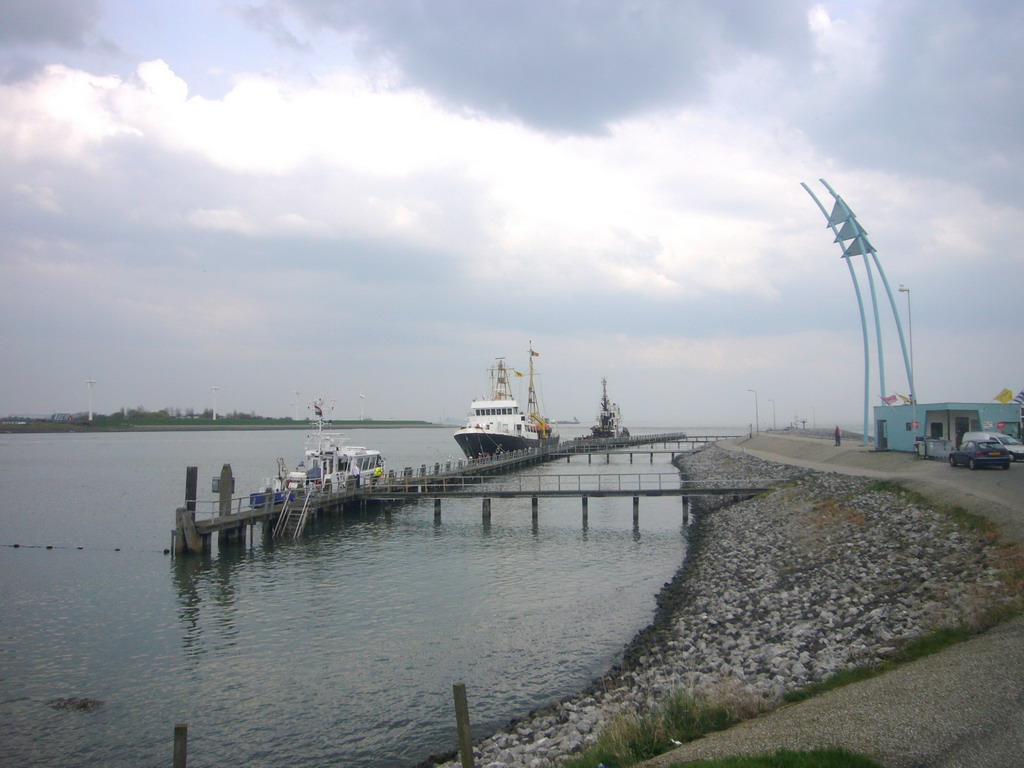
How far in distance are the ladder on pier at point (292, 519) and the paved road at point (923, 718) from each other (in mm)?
25350

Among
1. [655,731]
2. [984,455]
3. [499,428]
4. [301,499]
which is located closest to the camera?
[655,731]

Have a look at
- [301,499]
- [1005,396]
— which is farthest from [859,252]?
[301,499]

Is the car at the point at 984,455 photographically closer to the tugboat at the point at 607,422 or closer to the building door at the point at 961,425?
the building door at the point at 961,425

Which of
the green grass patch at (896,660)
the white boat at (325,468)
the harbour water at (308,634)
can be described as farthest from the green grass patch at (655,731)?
the white boat at (325,468)

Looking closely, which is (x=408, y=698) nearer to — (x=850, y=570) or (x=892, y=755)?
(x=892, y=755)

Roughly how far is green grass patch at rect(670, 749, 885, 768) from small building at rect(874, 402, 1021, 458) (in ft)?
94.0

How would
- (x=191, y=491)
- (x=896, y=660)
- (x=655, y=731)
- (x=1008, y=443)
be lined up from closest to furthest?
1. (x=655, y=731)
2. (x=896, y=660)
3. (x=191, y=491)
4. (x=1008, y=443)

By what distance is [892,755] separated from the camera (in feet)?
21.4

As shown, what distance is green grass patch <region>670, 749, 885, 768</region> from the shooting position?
6387mm

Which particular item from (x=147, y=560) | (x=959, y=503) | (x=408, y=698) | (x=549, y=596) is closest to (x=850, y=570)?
(x=959, y=503)

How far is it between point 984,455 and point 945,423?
8.45 meters

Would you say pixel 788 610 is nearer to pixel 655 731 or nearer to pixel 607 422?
pixel 655 731

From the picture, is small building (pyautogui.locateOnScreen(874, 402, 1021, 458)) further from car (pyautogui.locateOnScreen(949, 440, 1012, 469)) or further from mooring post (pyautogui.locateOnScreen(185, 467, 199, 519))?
mooring post (pyautogui.locateOnScreen(185, 467, 199, 519))

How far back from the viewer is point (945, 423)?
33.5 m
